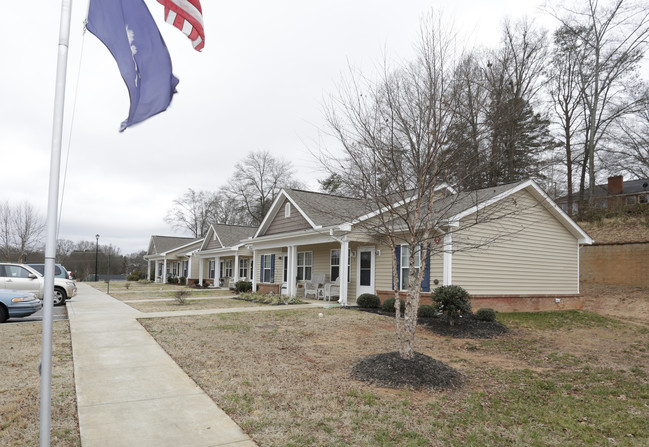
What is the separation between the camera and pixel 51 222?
3.32m

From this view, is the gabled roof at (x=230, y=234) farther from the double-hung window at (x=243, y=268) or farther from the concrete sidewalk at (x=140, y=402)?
the concrete sidewalk at (x=140, y=402)

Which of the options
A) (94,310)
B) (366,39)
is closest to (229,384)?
(366,39)

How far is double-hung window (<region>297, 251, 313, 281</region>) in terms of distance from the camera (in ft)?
66.8

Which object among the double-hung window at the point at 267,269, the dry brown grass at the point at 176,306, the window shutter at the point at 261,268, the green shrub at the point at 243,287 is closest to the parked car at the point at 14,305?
the dry brown grass at the point at 176,306

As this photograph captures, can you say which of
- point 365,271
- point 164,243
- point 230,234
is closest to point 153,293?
point 230,234

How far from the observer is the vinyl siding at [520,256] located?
13766 millimetres

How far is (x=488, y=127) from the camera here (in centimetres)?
660

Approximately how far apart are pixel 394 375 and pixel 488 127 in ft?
12.7

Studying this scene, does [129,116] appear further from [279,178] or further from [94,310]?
[279,178]

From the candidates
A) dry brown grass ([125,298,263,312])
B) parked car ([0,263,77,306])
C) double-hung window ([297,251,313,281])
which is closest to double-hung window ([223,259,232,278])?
double-hung window ([297,251,313,281])

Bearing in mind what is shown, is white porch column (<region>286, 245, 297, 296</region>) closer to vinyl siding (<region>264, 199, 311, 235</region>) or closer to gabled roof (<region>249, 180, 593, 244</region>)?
vinyl siding (<region>264, 199, 311, 235</region>)

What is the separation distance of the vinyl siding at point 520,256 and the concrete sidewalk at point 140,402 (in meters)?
9.17

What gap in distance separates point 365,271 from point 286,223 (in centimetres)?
508

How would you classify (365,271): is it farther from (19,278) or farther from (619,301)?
(19,278)
